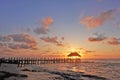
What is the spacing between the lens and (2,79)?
29.3 metres

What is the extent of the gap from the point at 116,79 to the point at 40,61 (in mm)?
68260

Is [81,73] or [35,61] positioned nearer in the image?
[81,73]

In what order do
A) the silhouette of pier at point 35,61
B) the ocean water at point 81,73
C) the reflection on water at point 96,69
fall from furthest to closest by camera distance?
the silhouette of pier at point 35,61, the reflection on water at point 96,69, the ocean water at point 81,73

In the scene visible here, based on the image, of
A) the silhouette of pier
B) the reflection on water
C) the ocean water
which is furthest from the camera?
the silhouette of pier

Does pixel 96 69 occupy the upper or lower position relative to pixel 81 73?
upper

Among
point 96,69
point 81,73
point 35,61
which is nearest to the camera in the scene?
point 81,73

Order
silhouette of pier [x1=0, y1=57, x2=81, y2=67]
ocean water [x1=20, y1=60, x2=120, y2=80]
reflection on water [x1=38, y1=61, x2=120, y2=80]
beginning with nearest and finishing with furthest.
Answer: ocean water [x1=20, y1=60, x2=120, y2=80]
reflection on water [x1=38, y1=61, x2=120, y2=80]
silhouette of pier [x1=0, y1=57, x2=81, y2=67]

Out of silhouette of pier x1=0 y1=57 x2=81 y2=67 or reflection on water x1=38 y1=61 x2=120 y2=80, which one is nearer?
reflection on water x1=38 y1=61 x2=120 y2=80

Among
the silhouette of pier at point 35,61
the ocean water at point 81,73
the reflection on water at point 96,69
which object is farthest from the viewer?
the silhouette of pier at point 35,61

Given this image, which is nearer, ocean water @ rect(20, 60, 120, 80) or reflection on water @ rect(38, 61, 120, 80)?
ocean water @ rect(20, 60, 120, 80)

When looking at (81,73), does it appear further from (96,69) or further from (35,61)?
(35,61)

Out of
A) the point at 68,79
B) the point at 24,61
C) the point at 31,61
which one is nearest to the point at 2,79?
the point at 68,79

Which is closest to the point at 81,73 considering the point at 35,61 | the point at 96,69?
the point at 96,69

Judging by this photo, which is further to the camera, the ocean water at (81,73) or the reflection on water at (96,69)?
the reflection on water at (96,69)
